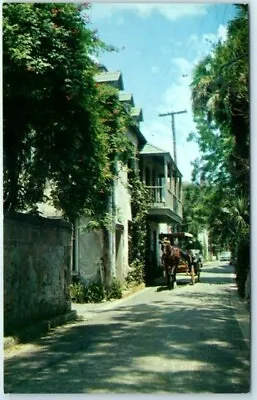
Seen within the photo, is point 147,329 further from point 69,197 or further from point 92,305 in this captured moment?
point 69,197

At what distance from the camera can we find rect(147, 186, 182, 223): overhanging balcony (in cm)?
838

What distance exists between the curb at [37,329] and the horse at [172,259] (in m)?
3.09

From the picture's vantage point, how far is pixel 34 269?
7.94m

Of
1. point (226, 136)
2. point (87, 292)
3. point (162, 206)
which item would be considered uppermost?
point (226, 136)

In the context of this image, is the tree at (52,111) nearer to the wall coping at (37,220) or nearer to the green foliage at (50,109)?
the green foliage at (50,109)

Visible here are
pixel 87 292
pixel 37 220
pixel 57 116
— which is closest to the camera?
pixel 57 116

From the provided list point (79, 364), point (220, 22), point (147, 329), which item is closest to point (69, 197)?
point (147, 329)

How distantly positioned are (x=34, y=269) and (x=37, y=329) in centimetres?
89

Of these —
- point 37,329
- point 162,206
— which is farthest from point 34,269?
point 162,206

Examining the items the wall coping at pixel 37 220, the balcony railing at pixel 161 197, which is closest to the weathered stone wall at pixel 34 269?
the wall coping at pixel 37 220

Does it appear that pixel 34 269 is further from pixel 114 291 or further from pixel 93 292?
pixel 114 291

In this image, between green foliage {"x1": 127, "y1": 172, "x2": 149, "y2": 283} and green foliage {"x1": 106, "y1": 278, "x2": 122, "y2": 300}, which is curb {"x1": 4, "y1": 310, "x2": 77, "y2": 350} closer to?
green foliage {"x1": 106, "y1": 278, "x2": 122, "y2": 300}

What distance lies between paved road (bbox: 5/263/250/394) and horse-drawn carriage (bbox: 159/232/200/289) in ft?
9.45

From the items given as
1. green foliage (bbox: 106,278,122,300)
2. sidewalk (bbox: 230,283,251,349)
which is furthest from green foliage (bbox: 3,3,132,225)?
sidewalk (bbox: 230,283,251,349)
